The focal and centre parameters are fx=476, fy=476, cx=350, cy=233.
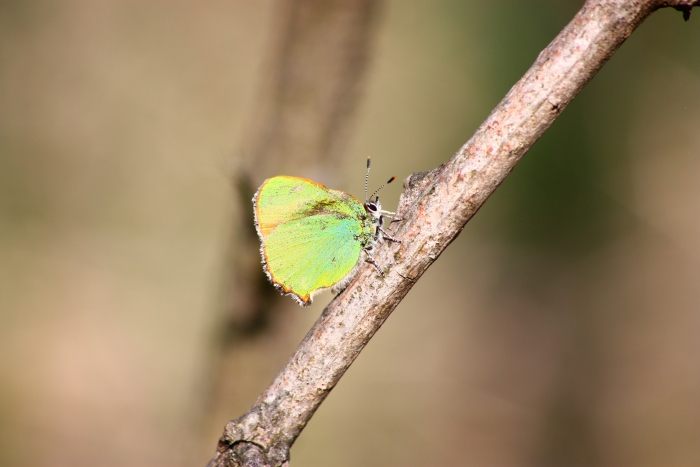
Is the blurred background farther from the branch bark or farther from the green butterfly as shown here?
the branch bark

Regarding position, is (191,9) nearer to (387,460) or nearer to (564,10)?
(564,10)

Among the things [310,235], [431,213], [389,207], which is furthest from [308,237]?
[389,207]

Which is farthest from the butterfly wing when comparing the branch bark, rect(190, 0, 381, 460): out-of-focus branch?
the branch bark

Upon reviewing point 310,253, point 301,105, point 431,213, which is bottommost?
point 431,213

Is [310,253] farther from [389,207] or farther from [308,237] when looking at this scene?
[389,207]

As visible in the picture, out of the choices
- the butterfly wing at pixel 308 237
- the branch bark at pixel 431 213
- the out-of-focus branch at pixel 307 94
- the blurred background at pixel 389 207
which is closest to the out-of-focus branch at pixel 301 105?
the out-of-focus branch at pixel 307 94

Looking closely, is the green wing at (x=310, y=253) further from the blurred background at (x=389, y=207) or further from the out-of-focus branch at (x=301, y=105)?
the blurred background at (x=389, y=207)

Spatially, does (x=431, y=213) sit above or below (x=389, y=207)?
below

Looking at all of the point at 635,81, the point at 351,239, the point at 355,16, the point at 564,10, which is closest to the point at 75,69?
the point at 355,16
